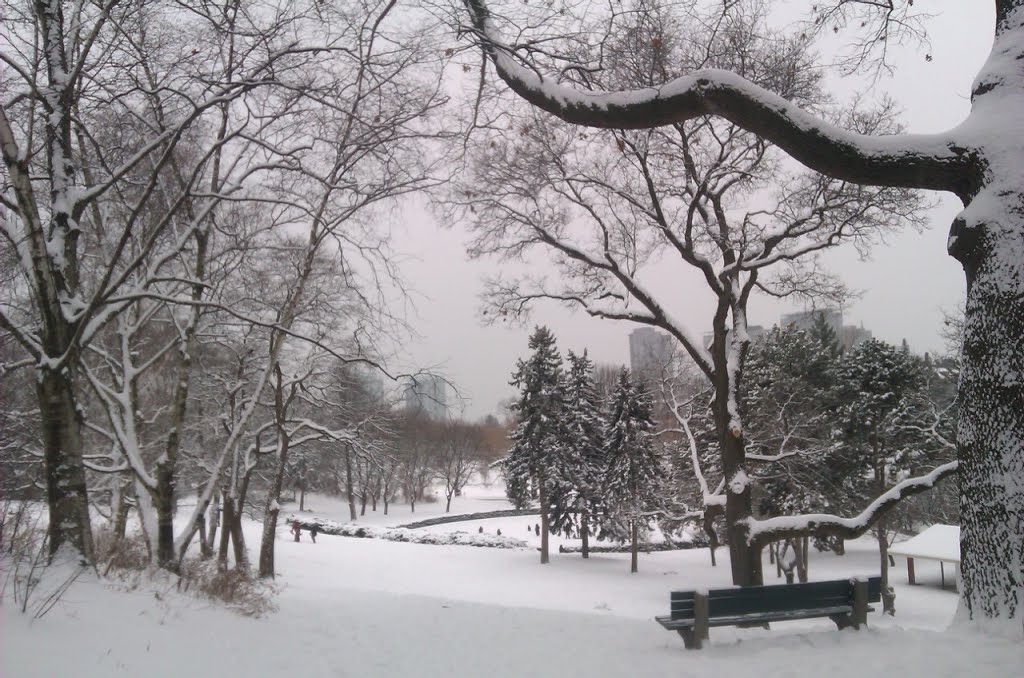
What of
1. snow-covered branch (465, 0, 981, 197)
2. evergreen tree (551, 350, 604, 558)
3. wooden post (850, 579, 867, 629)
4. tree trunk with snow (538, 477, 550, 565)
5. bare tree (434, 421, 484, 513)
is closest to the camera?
snow-covered branch (465, 0, 981, 197)

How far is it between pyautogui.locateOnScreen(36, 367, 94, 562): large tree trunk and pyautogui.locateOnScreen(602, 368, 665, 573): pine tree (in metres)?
29.3

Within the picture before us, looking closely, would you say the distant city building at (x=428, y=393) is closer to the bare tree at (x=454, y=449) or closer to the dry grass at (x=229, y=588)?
the dry grass at (x=229, y=588)

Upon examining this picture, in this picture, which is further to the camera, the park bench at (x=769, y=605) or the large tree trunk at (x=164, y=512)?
the large tree trunk at (x=164, y=512)

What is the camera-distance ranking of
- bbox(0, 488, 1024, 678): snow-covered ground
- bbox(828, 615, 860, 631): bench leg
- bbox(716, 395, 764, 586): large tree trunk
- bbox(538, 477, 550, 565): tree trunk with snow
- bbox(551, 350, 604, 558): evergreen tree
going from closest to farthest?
bbox(0, 488, 1024, 678): snow-covered ground, bbox(828, 615, 860, 631): bench leg, bbox(716, 395, 764, 586): large tree trunk, bbox(538, 477, 550, 565): tree trunk with snow, bbox(551, 350, 604, 558): evergreen tree

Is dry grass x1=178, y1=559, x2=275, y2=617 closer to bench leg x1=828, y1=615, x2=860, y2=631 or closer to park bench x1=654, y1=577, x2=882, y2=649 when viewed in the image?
park bench x1=654, y1=577, x2=882, y2=649

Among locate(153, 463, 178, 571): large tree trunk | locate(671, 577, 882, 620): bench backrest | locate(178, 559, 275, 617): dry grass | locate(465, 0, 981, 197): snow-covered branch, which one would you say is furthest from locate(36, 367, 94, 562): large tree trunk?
locate(671, 577, 882, 620): bench backrest

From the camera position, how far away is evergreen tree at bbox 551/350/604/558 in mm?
36000

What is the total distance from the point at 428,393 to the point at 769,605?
187 inches

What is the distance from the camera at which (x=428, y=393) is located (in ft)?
29.3

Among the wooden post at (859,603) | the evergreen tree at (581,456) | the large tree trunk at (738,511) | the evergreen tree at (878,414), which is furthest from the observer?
the evergreen tree at (581,456)

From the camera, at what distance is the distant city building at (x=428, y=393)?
8.83 m

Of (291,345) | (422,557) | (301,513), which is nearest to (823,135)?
(291,345)

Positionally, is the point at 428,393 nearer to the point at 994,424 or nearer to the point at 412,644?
the point at 412,644

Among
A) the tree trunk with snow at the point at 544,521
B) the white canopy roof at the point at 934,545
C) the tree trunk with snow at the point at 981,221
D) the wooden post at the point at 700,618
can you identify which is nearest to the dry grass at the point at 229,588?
the wooden post at the point at 700,618
